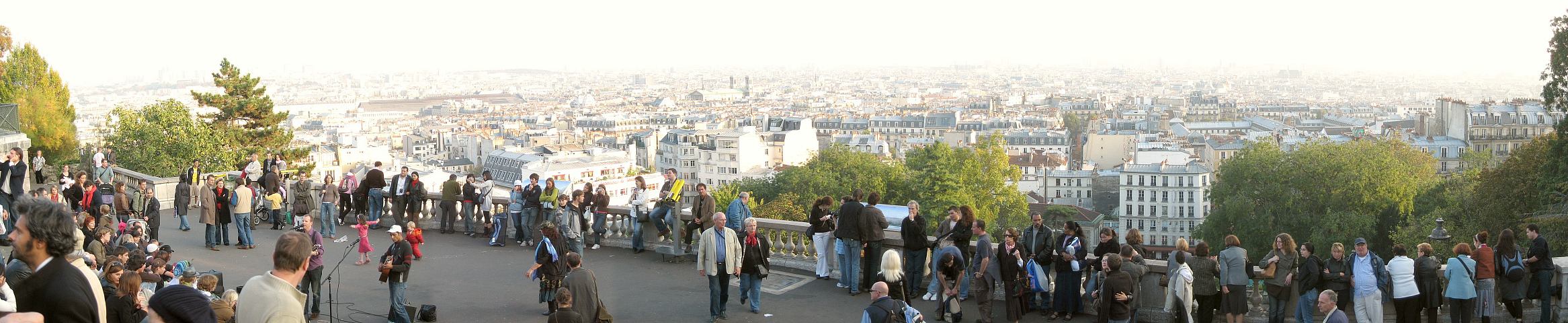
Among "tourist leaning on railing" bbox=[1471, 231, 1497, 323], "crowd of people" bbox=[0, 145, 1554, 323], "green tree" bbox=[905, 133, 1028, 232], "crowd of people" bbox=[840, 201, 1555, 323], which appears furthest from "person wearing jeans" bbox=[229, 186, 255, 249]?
"green tree" bbox=[905, 133, 1028, 232]

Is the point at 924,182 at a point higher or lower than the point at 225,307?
lower

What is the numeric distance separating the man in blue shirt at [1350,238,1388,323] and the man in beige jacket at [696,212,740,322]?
4.83 m

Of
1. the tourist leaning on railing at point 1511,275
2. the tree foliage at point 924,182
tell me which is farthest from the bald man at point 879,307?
the tree foliage at point 924,182

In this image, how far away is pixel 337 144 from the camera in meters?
154

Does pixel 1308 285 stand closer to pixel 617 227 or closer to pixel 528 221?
pixel 617 227

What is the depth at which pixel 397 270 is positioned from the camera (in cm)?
1013

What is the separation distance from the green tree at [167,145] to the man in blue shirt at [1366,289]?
75.8 feet

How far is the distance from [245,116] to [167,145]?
4273 millimetres

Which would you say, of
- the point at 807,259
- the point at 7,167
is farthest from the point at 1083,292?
the point at 7,167

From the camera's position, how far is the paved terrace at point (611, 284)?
10.9 meters

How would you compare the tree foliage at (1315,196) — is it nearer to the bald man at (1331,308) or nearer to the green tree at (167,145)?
the green tree at (167,145)

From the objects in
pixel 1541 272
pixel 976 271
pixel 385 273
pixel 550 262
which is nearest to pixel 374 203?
pixel 385 273

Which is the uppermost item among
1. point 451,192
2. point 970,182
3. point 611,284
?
point 451,192

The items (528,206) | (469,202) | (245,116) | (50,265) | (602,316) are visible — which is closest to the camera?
(50,265)
